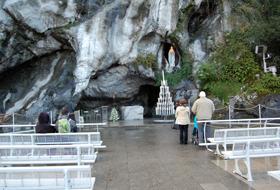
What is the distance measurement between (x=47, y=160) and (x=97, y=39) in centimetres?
1442

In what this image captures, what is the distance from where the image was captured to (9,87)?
26.0 m

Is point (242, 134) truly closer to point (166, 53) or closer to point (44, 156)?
point (44, 156)

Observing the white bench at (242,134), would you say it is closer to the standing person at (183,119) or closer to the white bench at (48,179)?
the standing person at (183,119)

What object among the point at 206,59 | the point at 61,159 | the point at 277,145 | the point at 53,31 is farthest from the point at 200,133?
the point at 53,31

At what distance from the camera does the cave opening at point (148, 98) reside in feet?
82.6

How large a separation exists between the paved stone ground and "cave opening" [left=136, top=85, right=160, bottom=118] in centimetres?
1190

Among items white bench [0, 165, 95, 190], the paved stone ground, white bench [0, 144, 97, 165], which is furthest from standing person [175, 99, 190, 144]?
white bench [0, 165, 95, 190]

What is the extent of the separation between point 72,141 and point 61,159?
1.74 metres

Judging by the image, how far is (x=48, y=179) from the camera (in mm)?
5496

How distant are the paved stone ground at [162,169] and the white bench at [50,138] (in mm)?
576

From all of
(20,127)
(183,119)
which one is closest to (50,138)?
(183,119)

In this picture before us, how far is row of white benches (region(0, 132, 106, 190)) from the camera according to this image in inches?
212

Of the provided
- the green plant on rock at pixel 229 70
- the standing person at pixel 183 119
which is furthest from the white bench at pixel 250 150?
the green plant on rock at pixel 229 70

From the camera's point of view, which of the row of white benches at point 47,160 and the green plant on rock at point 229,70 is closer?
the row of white benches at point 47,160
